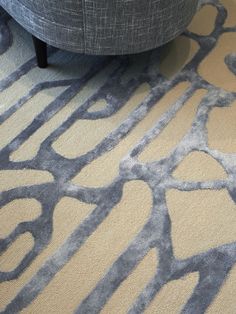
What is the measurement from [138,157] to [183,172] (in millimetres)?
145

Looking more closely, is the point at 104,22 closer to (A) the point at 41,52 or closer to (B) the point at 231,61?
(A) the point at 41,52

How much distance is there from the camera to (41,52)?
144cm

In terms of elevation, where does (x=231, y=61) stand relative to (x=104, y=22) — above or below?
below

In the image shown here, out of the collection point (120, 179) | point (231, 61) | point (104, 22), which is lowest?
point (120, 179)

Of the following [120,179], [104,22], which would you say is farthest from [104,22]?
[120,179]

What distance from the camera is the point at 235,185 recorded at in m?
1.20

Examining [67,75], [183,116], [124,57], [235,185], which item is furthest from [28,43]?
[235,185]

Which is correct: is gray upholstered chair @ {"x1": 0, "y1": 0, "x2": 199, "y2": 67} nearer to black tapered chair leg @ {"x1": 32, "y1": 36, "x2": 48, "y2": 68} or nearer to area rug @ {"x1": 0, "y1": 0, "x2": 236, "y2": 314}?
black tapered chair leg @ {"x1": 32, "y1": 36, "x2": 48, "y2": 68}

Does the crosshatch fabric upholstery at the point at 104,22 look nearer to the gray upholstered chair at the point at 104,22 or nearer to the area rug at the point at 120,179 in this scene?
the gray upholstered chair at the point at 104,22

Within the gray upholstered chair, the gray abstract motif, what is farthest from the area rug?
the gray upholstered chair

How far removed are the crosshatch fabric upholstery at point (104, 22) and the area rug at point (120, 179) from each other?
18cm

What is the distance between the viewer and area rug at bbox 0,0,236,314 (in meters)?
1.02

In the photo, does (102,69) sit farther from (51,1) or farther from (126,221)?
(126,221)

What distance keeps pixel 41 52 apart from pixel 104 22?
0.32m
